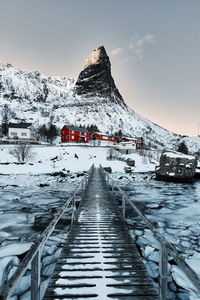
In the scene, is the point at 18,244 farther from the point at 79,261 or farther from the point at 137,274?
the point at 137,274

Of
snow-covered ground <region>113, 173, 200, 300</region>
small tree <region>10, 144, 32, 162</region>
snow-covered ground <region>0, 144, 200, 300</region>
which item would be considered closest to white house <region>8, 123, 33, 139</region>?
small tree <region>10, 144, 32, 162</region>

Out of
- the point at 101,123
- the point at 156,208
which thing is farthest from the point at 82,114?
the point at 156,208

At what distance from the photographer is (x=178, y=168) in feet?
67.8

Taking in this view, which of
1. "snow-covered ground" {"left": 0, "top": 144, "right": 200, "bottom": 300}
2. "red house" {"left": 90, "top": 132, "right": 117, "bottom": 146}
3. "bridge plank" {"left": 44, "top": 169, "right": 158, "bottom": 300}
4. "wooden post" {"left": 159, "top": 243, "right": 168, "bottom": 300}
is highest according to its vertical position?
"red house" {"left": 90, "top": 132, "right": 117, "bottom": 146}

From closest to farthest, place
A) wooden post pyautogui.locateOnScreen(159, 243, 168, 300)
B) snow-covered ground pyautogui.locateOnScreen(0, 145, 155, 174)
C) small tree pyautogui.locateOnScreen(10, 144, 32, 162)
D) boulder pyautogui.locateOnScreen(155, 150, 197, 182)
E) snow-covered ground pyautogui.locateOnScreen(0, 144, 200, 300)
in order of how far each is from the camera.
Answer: wooden post pyautogui.locateOnScreen(159, 243, 168, 300) → snow-covered ground pyautogui.locateOnScreen(0, 144, 200, 300) → boulder pyautogui.locateOnScreen(155, 150, 197, 182) → snow-covered ground pyautogui.locateOnScreen(0, 145, 155, 174) → small tree pyautogui.locateOnScreen(10, 144, 32, 162)

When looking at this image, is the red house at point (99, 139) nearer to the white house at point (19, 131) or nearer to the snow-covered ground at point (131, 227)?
the white house at point (19, 131)

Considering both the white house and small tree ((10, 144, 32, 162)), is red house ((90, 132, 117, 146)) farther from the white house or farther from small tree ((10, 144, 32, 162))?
small tree ((10, 144, 32, 162))

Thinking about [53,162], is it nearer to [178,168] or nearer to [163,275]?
[178,168]

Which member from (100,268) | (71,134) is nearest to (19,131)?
(71,134)

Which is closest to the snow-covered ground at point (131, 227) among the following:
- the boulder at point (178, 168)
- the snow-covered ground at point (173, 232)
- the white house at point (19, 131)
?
A: the snow-covered ground at point (173, 232)

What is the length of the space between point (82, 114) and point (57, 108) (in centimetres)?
2716

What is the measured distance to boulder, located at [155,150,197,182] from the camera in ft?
67.2

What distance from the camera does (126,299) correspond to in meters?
2.56

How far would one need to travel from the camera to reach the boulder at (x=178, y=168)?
20.5 m
